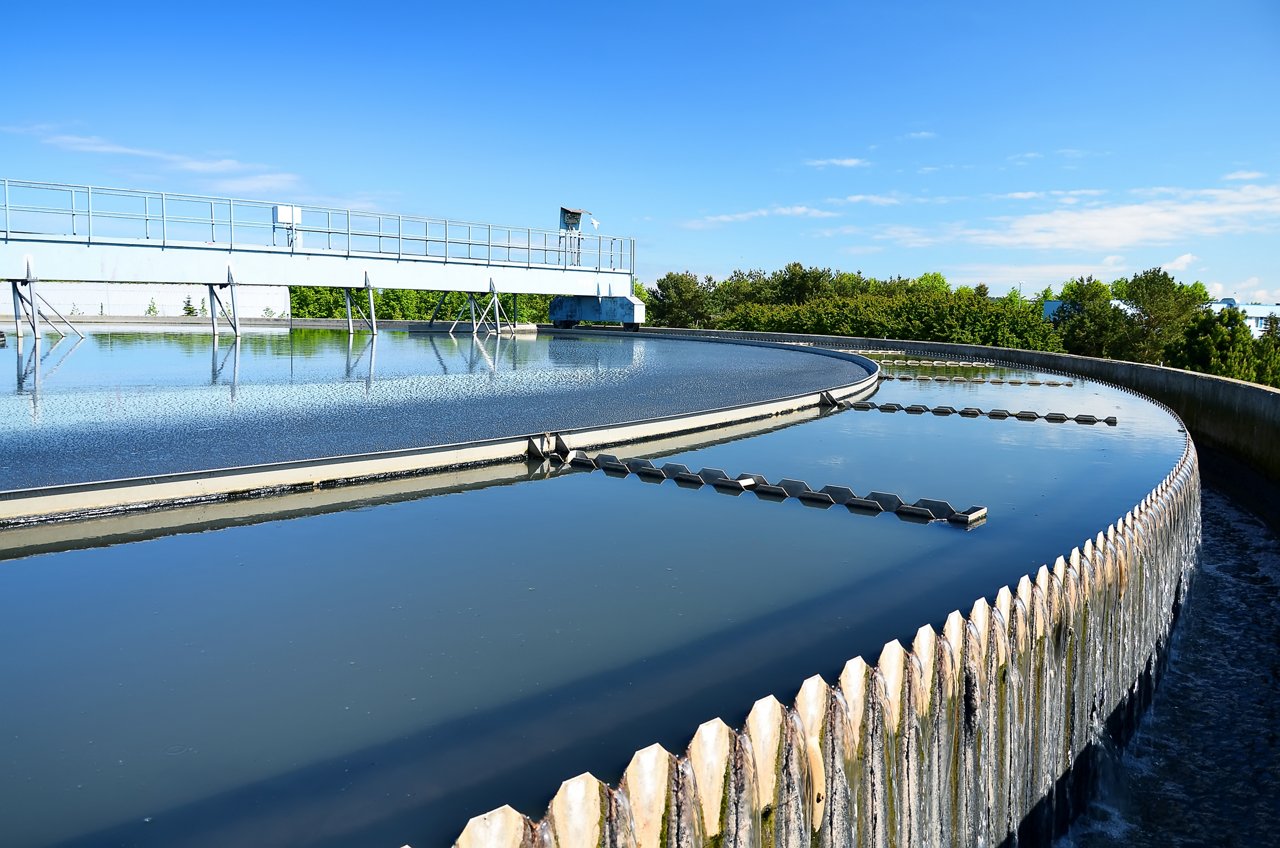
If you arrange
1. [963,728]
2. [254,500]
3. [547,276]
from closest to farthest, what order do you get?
→ [963,728] → [254,500] → [547,276]

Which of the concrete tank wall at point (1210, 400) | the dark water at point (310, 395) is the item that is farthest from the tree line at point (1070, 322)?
the dark water at point (310, 395)

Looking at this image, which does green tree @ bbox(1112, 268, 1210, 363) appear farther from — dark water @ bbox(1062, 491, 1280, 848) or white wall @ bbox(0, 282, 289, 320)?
white wall @ bbox(0, 282, 289, 320)

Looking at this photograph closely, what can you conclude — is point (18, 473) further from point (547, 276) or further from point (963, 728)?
point (547, 276)

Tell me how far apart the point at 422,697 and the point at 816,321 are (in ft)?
172

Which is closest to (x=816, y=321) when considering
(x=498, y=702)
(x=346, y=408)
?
(x=346, y=408)

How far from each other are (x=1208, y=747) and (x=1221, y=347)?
91.1 feet

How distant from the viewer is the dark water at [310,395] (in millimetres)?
13609

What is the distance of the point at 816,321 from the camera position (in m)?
56.3

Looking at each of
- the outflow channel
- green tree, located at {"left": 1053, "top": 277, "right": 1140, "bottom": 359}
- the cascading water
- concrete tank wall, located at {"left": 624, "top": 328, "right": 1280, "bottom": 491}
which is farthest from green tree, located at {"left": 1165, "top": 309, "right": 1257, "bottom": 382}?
the cascading water

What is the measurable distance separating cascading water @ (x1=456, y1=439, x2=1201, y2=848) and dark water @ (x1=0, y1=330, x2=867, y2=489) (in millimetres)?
10032

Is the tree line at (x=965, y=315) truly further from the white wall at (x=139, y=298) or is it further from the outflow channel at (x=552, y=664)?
the outflow channel at (x=552, y=664)

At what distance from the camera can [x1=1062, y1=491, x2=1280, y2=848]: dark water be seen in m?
6.38

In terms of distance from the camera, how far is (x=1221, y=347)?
99.2ft

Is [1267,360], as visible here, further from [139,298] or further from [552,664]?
[139,298]
